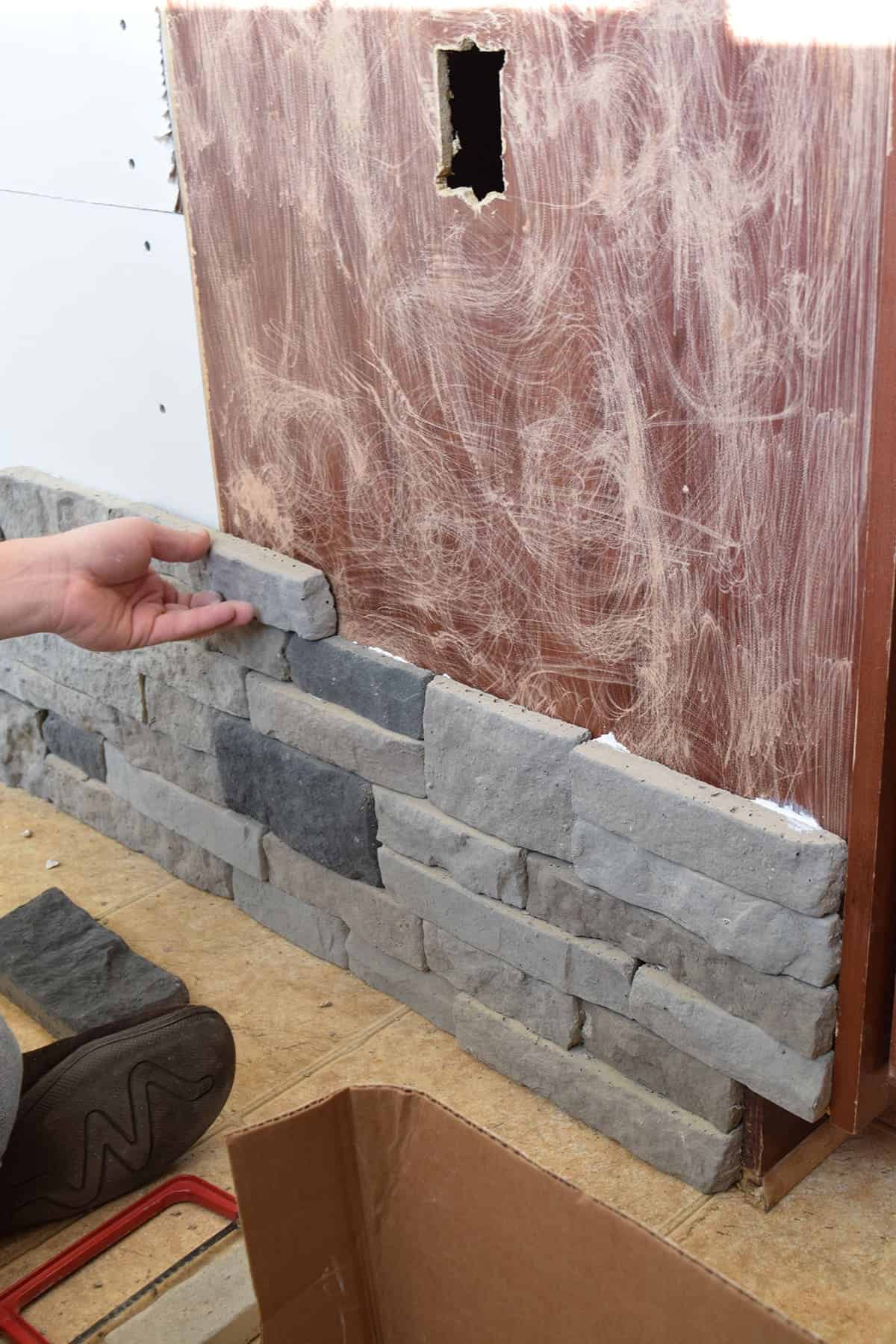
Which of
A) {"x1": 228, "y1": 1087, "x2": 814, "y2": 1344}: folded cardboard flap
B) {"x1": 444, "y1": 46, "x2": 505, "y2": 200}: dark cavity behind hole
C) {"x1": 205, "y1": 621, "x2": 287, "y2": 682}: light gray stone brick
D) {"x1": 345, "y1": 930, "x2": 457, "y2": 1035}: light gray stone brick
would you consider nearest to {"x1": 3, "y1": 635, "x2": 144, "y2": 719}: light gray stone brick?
{"x1": 205, "y1": 621, "x2": 287, "y2": 682}: light gray stone brick

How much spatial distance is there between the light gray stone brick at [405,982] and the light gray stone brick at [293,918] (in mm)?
38

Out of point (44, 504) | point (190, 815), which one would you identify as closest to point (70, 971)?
point (190, 815)

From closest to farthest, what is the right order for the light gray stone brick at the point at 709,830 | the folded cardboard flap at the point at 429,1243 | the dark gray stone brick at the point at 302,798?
1. the folded cardboard flap at the point at 429,1243
2. the light gray stone brick at the point at 709,830
3. the dark gray stone brick at the point at 302,798

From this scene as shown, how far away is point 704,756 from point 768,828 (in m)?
0.15

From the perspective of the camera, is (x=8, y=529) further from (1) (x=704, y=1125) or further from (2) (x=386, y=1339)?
(2) (x=386, y=1339)

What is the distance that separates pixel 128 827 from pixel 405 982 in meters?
0.88

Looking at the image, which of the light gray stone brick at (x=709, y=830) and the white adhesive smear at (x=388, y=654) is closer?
the light gray stone brick at (x=709, y=830)

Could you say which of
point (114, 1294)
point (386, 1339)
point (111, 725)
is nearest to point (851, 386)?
point (386, 1339)

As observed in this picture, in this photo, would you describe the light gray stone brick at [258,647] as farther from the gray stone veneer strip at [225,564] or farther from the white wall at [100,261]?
the white wall at [100,261]

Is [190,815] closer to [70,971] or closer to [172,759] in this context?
[172,759]

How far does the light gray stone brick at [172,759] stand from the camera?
9.14ft

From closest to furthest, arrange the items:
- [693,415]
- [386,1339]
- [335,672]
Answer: [386,1339]
[693,415]
[335,672]

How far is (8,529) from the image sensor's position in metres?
3.08

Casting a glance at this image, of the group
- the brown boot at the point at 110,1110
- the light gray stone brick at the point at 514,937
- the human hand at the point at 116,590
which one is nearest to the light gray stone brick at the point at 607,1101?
the light gray stone brick at the point at 514,937
